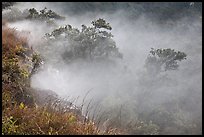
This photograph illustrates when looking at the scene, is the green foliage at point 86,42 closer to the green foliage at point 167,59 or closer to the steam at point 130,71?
the steam at point 130,71

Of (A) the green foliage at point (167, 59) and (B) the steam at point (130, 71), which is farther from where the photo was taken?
(A) the green foliage at point (167, 59)

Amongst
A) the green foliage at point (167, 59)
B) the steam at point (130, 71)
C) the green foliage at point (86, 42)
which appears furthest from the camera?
the green foliage at point (167, 59)

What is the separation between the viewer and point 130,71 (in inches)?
2073

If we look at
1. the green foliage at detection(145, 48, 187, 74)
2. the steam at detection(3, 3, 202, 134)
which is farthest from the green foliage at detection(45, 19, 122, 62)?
the green foliage at detection(145, 48, 187, 74)

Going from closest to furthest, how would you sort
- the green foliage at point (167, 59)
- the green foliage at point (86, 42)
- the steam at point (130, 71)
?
the steam at point (130, 71), the green foliage at point (86, 42), the green foliage at point (167, 59)

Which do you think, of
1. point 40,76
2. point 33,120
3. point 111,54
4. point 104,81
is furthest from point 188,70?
point 33,120

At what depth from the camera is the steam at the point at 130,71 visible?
25344 millimetres

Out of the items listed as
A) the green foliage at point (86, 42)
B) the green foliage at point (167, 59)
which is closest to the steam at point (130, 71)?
the green foliage at point (86, 42)

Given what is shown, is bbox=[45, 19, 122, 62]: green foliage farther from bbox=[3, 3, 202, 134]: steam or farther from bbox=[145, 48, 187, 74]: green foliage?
bbox=[145, 48, 187, 74]: green foliage

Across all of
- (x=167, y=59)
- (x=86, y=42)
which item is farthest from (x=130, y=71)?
(x=86, y=42)

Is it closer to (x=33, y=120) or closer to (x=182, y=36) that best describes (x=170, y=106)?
(x=33, y=120)

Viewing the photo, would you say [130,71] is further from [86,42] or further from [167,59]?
[86,42]

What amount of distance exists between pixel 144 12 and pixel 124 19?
26.0 ft

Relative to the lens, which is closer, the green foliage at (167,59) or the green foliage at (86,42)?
the green foliage at (86,42)
